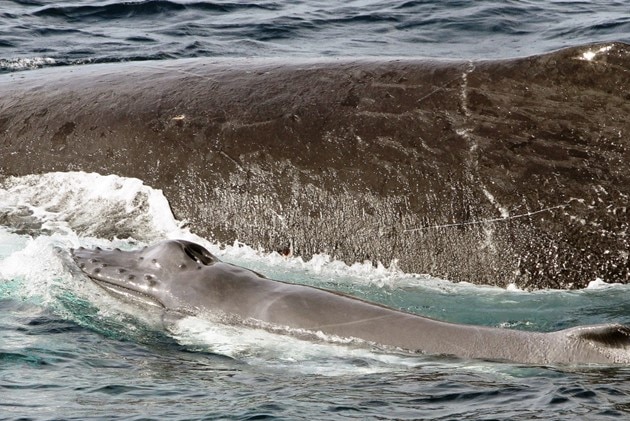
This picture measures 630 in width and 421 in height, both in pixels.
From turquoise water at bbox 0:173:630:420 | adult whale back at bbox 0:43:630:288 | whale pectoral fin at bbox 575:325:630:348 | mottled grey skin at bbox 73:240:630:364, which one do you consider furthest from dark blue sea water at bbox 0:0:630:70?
whale pectoral fin at bbox 575:325:630:348

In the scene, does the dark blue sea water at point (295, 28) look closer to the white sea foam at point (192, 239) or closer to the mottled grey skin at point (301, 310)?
the white sea foam at point (192, 239)

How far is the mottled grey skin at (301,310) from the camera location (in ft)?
27.3

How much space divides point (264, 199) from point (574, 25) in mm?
12577

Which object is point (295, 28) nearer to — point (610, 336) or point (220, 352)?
point (220, 352)

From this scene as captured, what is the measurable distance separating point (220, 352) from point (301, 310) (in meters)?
0.65

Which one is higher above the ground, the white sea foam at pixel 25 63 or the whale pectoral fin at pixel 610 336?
the white sea foam at pixel 25 63

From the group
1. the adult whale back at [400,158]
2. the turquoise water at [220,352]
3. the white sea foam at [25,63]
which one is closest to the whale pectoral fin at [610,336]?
the turquoise water at [220,352]

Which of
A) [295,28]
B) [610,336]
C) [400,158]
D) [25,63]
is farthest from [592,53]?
[295,28]

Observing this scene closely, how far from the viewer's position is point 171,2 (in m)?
23.7

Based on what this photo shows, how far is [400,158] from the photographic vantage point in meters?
10.8

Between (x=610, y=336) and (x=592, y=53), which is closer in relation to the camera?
(x=610, y=336)

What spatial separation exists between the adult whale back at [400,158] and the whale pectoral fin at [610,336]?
2040mm

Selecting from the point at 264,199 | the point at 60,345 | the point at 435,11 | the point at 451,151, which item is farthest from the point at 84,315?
the point at 435,11

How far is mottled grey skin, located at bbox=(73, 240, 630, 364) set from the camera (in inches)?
328
